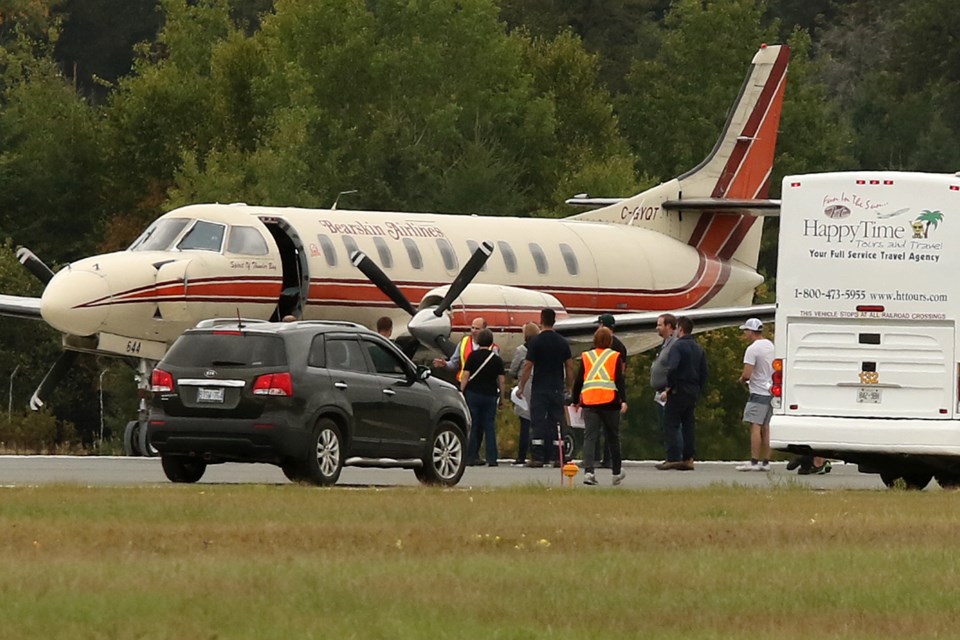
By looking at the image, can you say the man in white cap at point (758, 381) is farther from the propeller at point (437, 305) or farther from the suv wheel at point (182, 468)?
the suv wheel at point (182, 468)

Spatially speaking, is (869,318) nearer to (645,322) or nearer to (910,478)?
(910,478)

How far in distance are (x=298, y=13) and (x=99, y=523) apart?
2426 inches

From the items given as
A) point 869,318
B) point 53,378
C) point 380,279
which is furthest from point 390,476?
point 53,378

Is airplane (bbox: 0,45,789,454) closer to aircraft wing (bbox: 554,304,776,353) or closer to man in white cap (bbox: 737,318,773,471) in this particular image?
aircraft wing (bbox: 554,304,776,353)

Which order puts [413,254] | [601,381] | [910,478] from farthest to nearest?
[413,254] < [910,478] < [601,381]

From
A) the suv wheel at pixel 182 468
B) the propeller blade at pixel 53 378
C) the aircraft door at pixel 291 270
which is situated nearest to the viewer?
the suv wheel at pixel 182 468

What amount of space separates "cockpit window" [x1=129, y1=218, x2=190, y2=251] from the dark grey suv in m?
11.2

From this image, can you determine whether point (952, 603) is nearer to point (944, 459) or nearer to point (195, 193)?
point (944, 459)

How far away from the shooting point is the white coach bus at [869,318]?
2302 centimetres

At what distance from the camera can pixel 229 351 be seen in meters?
22.5

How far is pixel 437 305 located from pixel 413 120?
4135 cm

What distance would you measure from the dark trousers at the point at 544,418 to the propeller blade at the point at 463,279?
206 inches

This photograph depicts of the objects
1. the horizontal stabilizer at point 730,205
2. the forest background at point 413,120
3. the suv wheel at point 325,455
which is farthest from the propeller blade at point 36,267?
the forest background at point 413,120

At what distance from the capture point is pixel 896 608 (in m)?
12.7
